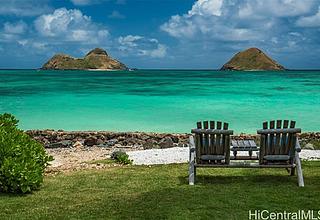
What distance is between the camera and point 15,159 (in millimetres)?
8031

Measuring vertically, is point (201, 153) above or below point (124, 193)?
above

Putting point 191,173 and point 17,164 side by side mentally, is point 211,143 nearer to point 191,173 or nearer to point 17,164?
point 191,173

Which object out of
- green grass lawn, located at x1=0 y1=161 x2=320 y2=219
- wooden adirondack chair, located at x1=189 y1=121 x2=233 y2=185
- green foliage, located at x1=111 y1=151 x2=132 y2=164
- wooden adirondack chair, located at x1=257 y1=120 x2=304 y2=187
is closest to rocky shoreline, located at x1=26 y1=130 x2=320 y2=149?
green foliage, located at x1=111 y1=151 x2=132 y2=164

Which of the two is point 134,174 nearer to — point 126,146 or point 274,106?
point 126,146

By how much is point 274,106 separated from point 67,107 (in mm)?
16569

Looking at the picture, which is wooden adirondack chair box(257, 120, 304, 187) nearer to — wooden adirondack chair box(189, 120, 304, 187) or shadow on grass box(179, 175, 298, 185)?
wooden adirondack chair box(189, 120, 304, 187)

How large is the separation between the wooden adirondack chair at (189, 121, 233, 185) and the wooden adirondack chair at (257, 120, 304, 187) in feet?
2.19

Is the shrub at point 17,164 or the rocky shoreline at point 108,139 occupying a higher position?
the shrub at point 17,164

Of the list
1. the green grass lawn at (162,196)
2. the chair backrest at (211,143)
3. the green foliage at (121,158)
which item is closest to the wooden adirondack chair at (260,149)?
the chair backrest at (211,143)

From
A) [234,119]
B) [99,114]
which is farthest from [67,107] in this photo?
[234,119]

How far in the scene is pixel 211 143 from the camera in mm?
8781

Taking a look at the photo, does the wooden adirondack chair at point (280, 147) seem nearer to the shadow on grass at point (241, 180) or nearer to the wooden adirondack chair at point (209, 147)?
the shadow on grass at point (241, 180)

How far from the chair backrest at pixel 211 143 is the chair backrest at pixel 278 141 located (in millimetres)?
650

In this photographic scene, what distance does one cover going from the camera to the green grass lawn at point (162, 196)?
6.80 meters
